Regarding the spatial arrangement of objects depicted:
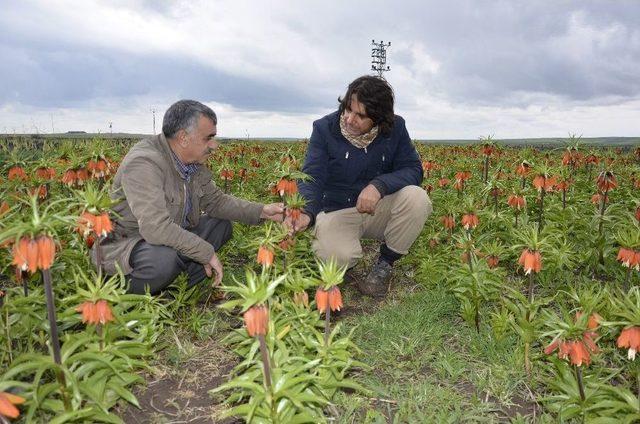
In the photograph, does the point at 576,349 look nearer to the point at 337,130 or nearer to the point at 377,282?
the point at 377,282

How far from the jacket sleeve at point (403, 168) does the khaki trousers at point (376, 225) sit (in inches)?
4.8

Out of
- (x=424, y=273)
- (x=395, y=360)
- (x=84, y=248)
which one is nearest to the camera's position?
(x=395, y=360)

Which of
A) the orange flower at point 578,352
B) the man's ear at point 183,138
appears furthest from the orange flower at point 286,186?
the orange flower at point 578,352

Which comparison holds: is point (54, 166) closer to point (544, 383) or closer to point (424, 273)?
point (424, 273)

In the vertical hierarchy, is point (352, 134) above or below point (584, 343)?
above

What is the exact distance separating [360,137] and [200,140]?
1.76 meters

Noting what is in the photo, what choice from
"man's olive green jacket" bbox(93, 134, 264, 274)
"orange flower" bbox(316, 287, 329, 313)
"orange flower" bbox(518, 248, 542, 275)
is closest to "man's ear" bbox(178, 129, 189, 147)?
"man's olive green jacket" bbox(93, 134, 264, 274)

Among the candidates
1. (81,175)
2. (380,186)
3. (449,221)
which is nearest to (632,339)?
(380,186)

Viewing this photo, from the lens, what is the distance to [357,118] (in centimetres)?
Result: 480

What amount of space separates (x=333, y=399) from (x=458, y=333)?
144 cm

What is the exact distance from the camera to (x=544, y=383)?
3400mm

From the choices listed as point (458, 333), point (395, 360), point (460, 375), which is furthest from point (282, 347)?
point (458, 333)

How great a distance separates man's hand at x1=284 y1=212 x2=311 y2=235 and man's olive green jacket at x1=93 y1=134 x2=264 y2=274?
0.65 m

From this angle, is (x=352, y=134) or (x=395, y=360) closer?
(x=395, y=360)
